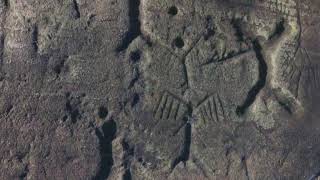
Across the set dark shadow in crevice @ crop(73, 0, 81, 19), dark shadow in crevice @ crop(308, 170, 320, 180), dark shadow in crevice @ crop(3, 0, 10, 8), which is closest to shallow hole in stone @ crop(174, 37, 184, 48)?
dark shadow in crevice @ crop(73, 0, 81, 19)

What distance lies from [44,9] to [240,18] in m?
1.06

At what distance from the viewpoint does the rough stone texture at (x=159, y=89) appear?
2652 mm

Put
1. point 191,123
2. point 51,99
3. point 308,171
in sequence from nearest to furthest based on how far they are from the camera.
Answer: point 51,99
point 191,123
point 308,171

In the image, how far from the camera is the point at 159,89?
112 inches

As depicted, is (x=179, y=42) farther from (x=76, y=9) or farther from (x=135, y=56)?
(x=76, y=9)

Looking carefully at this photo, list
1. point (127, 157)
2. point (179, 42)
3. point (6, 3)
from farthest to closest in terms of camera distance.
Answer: point (179, 42) → point (127, 157) → point (6, 3)

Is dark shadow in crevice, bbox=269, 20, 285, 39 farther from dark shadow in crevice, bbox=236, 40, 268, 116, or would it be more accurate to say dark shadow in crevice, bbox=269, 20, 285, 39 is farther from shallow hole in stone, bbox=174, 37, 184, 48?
shallow hole in stone, bbox=174, 37, 184, 48

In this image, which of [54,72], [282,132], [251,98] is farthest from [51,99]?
[282,132]

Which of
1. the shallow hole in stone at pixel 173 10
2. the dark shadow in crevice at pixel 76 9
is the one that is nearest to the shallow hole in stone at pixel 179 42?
the shallow hole in stone at pixel 173 10

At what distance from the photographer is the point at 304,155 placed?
308 centimetres

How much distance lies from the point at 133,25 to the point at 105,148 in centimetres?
64

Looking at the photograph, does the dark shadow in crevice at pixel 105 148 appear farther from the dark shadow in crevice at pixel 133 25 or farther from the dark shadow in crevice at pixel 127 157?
the dark shadow in crevice at pixel 133 25

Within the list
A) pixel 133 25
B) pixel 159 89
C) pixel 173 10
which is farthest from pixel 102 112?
pixel 173 10

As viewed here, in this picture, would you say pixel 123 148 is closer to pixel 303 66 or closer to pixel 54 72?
pixel 54 72
